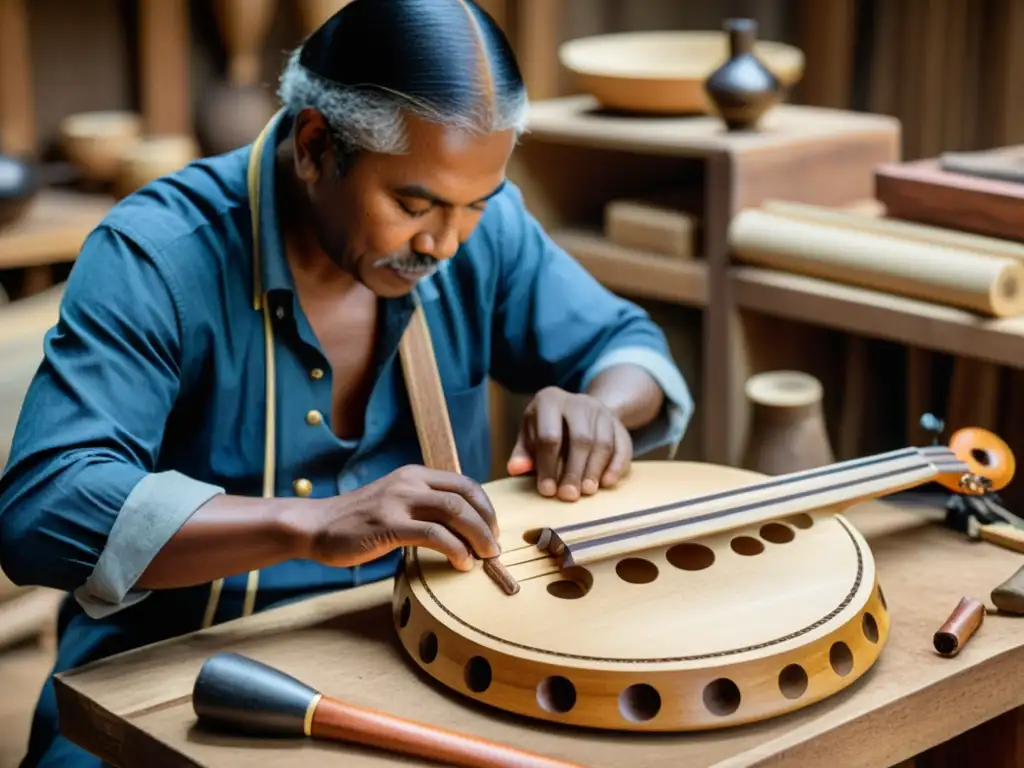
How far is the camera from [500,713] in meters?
1.42

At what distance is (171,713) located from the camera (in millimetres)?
1462

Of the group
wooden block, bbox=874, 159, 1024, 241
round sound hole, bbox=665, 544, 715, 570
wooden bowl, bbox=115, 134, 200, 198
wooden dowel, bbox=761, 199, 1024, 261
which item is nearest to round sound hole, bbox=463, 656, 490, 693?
round sound hole, bbox=665, 544, 715, 570

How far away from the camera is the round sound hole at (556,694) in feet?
4.56

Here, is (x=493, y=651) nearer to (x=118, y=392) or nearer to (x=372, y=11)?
(x=118, y=392)

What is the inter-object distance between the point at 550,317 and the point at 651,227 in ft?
2.74

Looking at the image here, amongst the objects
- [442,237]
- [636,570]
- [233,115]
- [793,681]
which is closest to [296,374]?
[442,237]

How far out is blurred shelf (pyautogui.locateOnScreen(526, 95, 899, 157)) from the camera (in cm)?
279

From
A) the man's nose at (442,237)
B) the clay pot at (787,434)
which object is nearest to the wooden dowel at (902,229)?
the clay pot at (787,434)

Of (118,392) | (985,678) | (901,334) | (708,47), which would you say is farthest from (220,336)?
(708,47)

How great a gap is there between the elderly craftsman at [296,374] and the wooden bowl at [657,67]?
1.01 meters

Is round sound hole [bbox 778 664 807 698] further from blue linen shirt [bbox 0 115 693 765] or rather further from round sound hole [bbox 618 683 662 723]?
blue linen shirt [bbox 0 115 693 765]

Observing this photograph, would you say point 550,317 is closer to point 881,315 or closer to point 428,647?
point 881,315

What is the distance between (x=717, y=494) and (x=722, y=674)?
0.33 meters

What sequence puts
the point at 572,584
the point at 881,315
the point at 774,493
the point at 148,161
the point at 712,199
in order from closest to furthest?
the point at 572,584 < the point at 774,493 < the point at 881,315 < the point at 712,199 < the point at 148,161
